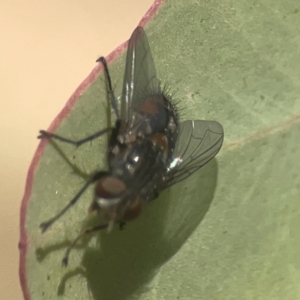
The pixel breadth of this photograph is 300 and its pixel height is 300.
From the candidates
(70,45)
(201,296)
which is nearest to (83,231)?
(201,296)

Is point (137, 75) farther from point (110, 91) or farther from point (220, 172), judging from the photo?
point (220, 172)

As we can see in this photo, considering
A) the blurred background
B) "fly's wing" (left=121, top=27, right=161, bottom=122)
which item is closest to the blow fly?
"fly's wing" (left=121, top=27, right=161, bottom=122)

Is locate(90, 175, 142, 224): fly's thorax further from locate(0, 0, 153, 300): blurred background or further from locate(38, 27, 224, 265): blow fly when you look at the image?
locate(0, 0, 153, 300): blurred background

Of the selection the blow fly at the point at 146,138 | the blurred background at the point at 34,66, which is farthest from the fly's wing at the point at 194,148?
the blurred background at the point at 34,66

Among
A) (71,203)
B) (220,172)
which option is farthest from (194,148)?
(71,203)

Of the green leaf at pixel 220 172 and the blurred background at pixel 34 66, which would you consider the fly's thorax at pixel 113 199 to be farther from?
the blurred background at pixel 34 66

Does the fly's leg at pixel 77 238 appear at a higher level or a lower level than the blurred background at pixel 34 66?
lower
